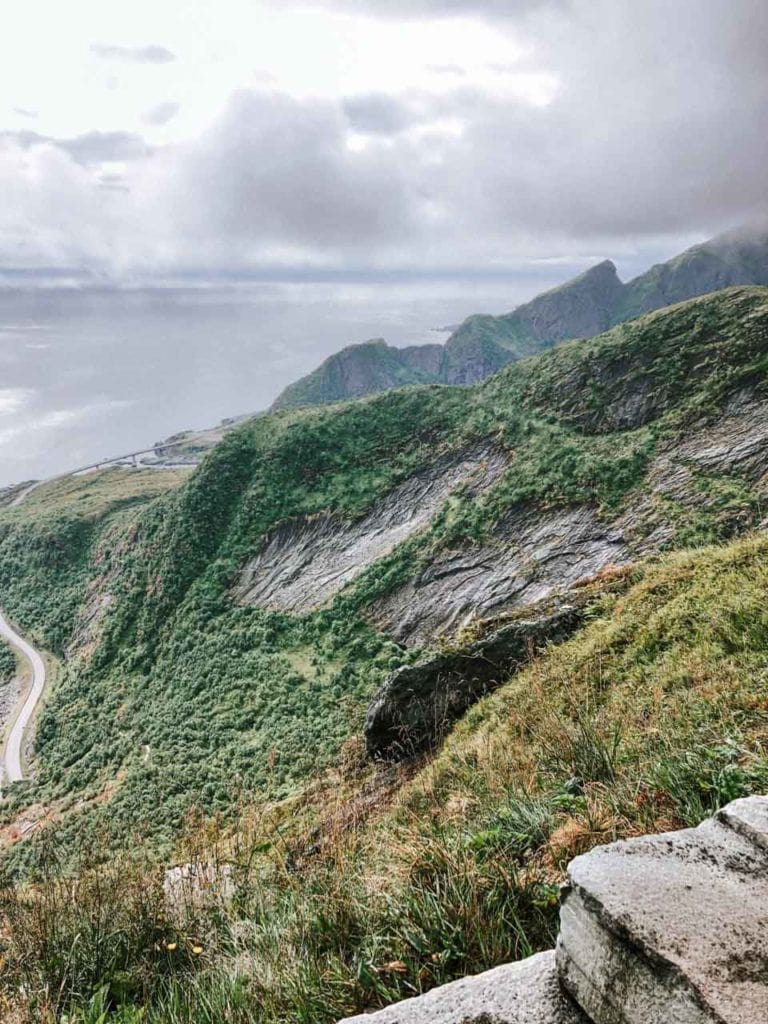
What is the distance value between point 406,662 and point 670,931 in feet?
103

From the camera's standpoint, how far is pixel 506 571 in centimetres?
3406

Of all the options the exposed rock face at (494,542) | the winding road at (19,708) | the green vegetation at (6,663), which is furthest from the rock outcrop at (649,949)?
the green vegetation at (6,663)

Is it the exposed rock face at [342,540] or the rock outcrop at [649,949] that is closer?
the rock outcrop at [649,949]

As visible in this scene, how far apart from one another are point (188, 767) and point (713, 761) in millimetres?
34323

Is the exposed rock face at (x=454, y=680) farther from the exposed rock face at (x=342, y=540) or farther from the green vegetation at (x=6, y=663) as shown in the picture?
the green vegetation at (x=6, y=663)

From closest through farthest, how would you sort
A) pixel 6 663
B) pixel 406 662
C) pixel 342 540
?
pixel 406 662 < pixel 342 540 < pixel 6 663

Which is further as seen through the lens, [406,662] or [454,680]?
[406,662]

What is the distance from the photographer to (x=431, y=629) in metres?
35.1

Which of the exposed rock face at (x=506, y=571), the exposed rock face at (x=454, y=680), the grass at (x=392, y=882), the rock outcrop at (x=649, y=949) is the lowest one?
the exposed rock face at (x=506, y=571)

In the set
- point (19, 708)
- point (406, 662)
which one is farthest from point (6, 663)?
point (406, 662)

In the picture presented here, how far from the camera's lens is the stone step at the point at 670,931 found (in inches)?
85.4

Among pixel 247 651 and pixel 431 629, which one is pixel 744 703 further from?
pixel 247 651

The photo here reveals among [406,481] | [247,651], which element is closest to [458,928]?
[247,651]

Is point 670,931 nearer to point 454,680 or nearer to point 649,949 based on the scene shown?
point 649,949
